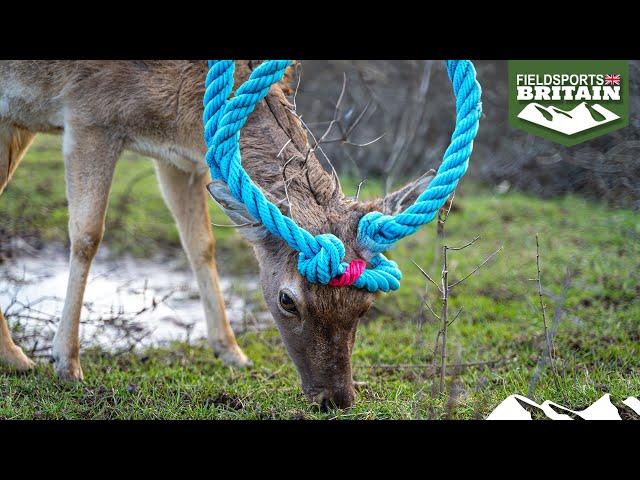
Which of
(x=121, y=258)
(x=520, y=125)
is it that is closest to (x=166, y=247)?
(x=121, y=258)

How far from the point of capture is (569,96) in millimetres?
4770

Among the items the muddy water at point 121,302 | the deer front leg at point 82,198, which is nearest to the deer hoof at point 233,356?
the muddy water at point 121,302

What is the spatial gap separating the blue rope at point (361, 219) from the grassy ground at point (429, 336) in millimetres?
717

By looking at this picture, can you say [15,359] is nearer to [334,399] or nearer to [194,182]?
[194,182]

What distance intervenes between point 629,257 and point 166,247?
459cm

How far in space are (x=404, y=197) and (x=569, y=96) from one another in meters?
1.20

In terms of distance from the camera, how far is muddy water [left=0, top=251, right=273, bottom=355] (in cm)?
609

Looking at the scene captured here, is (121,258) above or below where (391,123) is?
below

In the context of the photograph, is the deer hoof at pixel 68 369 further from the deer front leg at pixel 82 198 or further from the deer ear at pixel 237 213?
the deer ear at pixel 237 213

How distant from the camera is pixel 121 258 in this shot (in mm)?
8250

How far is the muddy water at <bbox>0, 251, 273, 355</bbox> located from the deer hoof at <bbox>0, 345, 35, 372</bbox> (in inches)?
12.2

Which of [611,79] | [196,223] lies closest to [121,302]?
[196,223]

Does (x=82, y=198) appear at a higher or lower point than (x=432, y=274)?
higher
